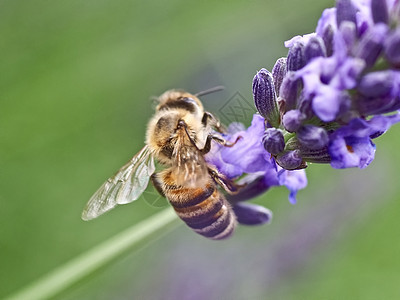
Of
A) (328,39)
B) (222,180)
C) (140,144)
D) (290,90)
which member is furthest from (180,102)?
(140,144)

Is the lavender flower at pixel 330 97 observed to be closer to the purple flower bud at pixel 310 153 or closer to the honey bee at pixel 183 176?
the purple flower bud at pixel 310 153

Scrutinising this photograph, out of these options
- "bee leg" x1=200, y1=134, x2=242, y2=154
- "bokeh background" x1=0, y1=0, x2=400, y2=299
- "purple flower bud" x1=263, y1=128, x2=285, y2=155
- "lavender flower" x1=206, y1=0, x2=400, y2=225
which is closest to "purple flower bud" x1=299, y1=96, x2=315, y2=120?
"lavender flower" x1=206, y1=0, x2=400, y2=225

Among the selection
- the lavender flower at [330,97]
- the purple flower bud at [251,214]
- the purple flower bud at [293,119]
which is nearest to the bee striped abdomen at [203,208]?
the lavender flower at [330,97]

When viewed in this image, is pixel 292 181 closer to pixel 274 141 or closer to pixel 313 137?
pixel 274 141

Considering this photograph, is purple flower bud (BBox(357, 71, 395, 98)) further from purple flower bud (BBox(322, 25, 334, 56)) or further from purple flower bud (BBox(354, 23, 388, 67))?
purple flower bud (BBox(322, 25, 334, 56))

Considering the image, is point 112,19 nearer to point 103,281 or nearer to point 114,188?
point 103,281

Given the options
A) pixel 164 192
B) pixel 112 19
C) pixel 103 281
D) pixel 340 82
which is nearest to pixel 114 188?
pixel 164 192
